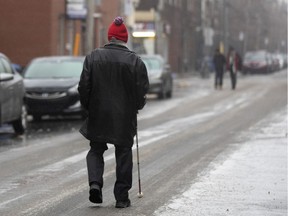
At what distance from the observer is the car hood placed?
18234mm

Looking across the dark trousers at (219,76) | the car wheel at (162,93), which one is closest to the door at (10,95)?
the car wheel at (162,93)

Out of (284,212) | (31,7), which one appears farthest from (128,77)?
(31,7)

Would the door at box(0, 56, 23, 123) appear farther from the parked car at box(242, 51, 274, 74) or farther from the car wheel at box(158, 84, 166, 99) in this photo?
the parked car at box(242, 51, 274, 74)

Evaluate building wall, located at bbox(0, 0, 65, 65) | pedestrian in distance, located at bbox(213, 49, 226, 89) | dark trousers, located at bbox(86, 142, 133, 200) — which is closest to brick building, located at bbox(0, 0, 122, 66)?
building wall, located at bbox(0, 0, 65, 65)

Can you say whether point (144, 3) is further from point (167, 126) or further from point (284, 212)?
point (284, 212)

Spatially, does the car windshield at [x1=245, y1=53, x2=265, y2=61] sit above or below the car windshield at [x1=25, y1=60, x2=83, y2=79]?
below

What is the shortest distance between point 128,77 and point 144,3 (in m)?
46.5

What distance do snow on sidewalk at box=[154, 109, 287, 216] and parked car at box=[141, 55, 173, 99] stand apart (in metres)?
14.2

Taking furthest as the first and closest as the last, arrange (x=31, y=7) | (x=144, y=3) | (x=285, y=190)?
(x=144, y=3), (x=31, y=7), (x=285, y=190)

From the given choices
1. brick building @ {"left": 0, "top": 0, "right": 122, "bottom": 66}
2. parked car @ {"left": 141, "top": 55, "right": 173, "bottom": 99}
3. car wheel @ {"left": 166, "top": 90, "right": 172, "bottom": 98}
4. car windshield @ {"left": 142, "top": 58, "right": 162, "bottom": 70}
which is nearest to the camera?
parked car @ {"left": 141, "top": 55, "right": 173, "bottom": 99}

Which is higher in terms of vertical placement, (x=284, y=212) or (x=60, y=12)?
(x=60, y=12)

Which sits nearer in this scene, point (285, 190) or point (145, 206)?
point (145, 206)

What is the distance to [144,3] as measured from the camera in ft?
177

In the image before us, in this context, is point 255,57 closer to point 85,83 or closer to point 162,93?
point 162,93
